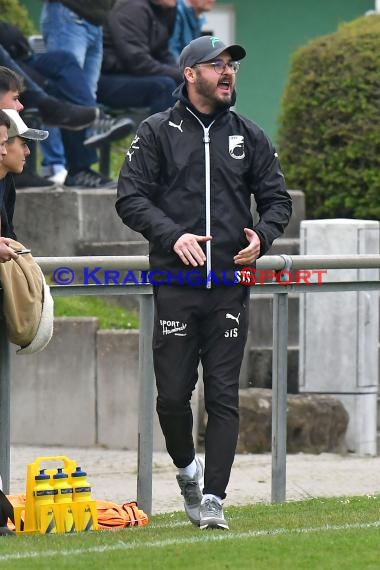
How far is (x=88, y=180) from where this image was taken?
12.0m

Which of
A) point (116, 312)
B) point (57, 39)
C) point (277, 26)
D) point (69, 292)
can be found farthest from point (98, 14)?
point (277, 26)

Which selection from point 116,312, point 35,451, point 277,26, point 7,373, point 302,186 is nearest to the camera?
point 7,373

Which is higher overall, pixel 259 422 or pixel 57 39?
pixel 57 39

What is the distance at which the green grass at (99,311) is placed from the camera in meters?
10.9

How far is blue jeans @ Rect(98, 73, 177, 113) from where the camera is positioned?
39.9ft

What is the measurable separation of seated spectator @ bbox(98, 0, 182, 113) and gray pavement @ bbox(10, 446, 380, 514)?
116 inches

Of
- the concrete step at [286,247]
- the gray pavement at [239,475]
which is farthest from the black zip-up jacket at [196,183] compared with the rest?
the concrete step at [286,247]

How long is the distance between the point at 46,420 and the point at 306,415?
159 cm

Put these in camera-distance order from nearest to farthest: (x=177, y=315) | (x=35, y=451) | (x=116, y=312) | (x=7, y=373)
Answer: (x=177, y=315) < (x=7, y=373) < (x=35, y=451) < (x=116, y=312)

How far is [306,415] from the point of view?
417 inches

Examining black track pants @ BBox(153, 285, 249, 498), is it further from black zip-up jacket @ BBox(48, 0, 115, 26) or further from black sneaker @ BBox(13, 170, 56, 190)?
black zip-up jacket @ BBox(48, 0, 115, 26)

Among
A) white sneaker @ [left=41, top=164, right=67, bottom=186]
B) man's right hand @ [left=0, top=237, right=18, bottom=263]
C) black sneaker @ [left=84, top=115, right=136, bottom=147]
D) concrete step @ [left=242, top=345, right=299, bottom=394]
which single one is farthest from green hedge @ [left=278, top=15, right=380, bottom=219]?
man's right hand @ [left=0, top=237, right=18, bottom=263]

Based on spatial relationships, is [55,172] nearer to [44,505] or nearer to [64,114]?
[64,114]

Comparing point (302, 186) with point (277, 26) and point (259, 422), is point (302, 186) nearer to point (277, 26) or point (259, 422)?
point (259, 422)
